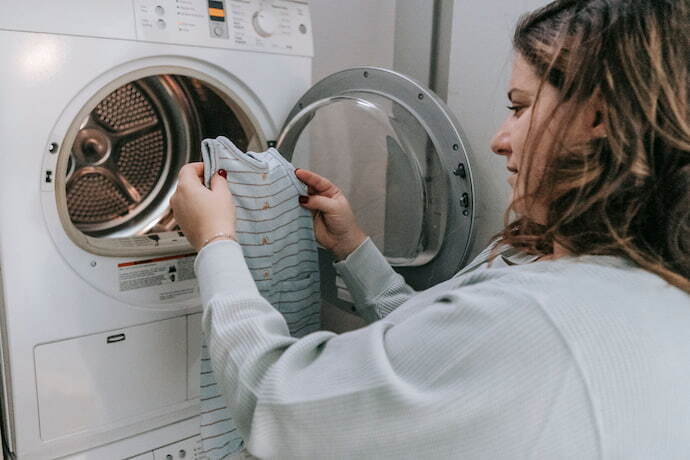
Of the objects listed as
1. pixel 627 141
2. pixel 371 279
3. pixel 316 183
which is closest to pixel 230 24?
pixel 316 183

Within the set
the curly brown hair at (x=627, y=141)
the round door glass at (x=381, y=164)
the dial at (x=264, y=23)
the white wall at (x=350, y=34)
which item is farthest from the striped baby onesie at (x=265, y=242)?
the white wall at (x=350, y=34)

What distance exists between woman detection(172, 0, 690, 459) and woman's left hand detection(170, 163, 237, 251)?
0.49ft

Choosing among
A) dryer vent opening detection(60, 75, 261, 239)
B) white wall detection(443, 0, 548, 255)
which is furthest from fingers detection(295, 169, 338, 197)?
white wall detection(443, 0, 548, 255)

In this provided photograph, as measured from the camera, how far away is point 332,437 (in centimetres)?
56

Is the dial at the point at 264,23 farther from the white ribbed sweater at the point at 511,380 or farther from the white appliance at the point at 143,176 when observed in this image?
the white ribbed sweater at the point at 511,380

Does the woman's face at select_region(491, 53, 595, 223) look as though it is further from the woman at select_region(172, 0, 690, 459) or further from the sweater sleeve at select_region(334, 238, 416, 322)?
the sweater sleeve at select_region(334, 238, 416, 322)

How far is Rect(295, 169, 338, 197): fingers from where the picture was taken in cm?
107

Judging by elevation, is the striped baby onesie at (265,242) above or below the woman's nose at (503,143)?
below

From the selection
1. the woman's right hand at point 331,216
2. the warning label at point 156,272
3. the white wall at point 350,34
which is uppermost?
the white wall at point 350,34

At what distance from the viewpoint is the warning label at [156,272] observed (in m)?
1.09

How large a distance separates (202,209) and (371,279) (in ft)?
1.24

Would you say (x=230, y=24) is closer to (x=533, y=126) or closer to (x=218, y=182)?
(x=218, y=182)

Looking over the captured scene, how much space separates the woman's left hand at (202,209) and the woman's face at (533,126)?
0.41 m

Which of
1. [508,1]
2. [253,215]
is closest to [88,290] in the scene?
[253,215]
